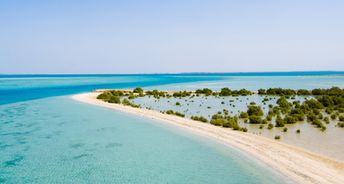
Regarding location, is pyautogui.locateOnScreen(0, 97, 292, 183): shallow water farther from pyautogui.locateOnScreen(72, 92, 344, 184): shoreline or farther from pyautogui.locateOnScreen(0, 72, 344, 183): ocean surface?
pyautogui.locateOnScreen(72, 92, 344, 184): shoreline

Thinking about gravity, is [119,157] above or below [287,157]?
below

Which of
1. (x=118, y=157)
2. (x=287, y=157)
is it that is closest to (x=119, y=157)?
(x=118, y=157)

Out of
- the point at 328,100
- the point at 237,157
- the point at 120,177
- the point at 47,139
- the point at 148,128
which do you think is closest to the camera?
the point at 120,177

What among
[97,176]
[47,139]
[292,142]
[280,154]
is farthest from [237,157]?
[47,139]

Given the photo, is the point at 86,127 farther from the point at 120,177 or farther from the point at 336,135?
the point at 336,135

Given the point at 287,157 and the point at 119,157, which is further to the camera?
the point at 119,157

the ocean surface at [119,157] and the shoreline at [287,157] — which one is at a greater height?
the shoreline at [287,157]

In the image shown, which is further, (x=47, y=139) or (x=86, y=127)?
(x=86, y=127)

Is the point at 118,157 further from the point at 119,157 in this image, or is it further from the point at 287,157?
the point at 287,157

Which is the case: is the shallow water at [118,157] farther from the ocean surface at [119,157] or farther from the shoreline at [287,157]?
the shoreline at [287,157]

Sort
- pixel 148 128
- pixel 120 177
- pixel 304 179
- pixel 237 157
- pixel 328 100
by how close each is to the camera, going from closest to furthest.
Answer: pixel 304 179 < pixel 120 177 < pixel 237 157 < pixel 148 128 < pixel 328 100

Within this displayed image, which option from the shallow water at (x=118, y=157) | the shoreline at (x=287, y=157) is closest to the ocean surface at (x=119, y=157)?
the shallow water at (x=118, y=157)
